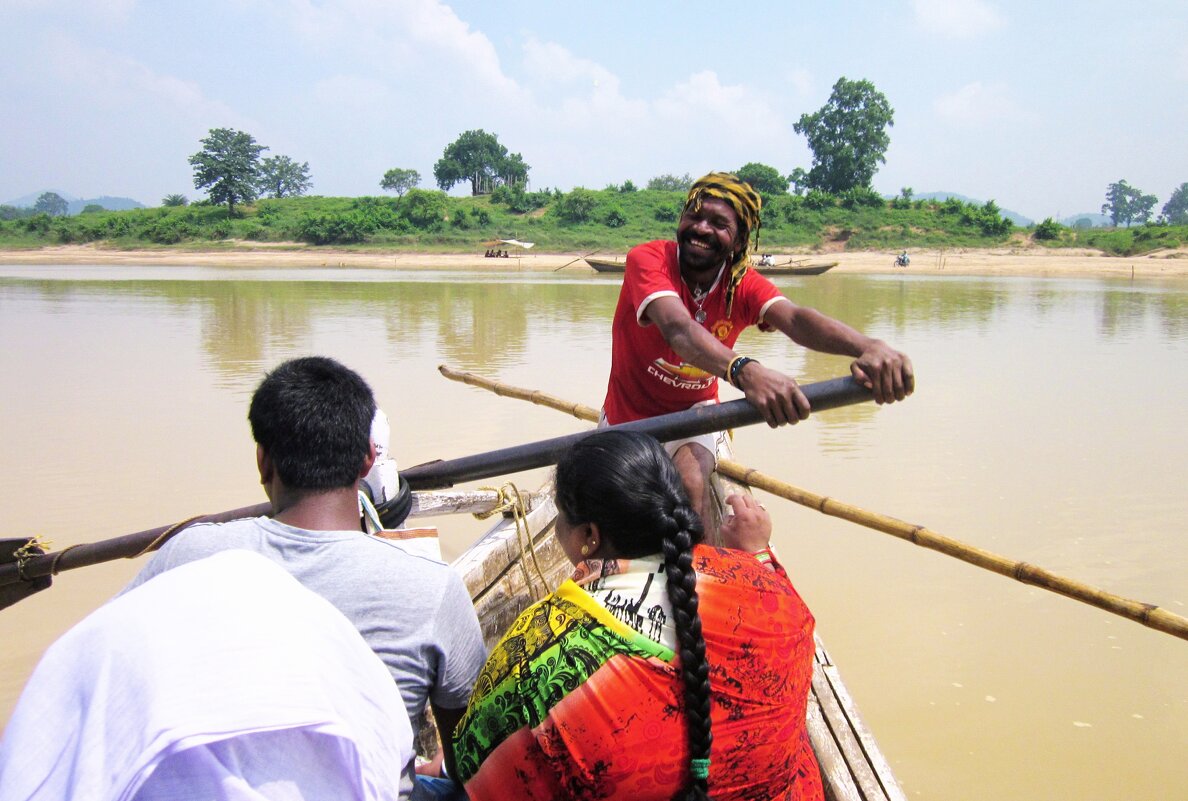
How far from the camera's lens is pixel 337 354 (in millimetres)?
10047

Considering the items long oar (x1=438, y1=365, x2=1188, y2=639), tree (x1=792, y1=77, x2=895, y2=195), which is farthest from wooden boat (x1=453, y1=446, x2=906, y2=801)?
tree (x1=792, y1=77, x2=895, y2=195)

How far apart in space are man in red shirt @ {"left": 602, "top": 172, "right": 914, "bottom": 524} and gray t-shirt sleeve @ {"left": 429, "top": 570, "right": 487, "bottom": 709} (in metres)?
0.87

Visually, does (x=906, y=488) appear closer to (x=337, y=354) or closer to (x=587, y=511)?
(x=587, y=511)

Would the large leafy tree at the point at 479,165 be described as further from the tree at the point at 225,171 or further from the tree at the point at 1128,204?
the tree at the point at 1128,204

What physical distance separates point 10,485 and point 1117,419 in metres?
8.40

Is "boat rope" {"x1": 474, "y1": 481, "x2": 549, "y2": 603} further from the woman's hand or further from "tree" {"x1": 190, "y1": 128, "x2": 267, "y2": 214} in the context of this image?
"tree" {"x1": 190, "y1": 128, "x2": 267, "y2": 214}

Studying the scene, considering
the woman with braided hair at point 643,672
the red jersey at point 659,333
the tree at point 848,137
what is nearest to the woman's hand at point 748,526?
the woman with braided hair at point 643,672

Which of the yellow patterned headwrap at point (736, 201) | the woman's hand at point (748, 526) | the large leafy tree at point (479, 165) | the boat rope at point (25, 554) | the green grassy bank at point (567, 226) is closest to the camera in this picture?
the woman's hand at point (748, 526)

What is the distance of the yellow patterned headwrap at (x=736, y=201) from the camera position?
8.20 feet

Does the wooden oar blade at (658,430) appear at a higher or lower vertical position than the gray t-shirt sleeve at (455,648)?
higher

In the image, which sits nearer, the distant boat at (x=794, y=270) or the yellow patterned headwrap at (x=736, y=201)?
the yellow patterned headwrap at (x=736, y=201)

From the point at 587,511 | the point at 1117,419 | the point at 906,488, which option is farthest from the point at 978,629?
the point at 1117,419

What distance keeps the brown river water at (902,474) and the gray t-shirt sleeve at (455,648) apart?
195cm

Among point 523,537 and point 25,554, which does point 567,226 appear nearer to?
point 523,537
